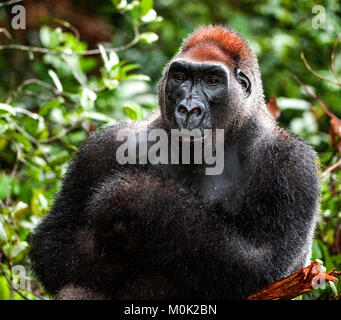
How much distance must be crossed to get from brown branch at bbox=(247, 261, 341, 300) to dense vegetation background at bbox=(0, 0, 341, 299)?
29.2 inches

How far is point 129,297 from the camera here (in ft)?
14.6

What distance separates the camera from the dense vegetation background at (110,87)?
5996 millimetres

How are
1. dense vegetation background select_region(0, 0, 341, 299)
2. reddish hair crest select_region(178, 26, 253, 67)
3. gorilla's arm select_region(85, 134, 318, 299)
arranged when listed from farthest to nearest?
dense vegetation background select_region(0, 0, 341, 299)
reddish hair crest select_region(178, 26, 253, 67)
gorilla's arm select_region(85, 134, 318, 299)

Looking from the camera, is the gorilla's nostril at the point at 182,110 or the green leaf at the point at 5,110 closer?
the gorilla's nostril at the point at 182,110

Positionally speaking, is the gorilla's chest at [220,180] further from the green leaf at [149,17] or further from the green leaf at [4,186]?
the green leaf at [4,186]

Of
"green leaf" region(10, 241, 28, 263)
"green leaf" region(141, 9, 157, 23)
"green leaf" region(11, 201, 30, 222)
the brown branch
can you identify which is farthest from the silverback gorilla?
"green leaf" region(141, 9, 157, 23)

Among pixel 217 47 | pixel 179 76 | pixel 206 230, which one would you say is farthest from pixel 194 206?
pixel 217 47

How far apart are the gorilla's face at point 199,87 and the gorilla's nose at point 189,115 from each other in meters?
0.05

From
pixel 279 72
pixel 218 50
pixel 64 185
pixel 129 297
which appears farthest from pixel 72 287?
pixel 279 72

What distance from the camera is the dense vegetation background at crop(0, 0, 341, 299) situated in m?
6.00

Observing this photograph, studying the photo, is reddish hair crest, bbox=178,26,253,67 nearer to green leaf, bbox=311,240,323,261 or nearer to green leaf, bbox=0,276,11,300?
green leaf, bbox=311,240,323,261

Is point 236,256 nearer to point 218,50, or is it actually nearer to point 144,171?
point 144,171

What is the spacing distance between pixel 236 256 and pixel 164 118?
53.8 inches

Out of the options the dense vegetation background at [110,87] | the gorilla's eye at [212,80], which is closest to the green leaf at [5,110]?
the dense vegetation background at [110,87]
